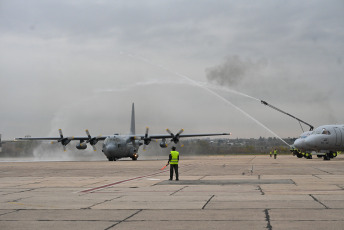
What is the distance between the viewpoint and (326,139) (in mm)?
47906

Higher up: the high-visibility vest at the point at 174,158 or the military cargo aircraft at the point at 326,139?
the military cargo aircraft at the point at 326,139

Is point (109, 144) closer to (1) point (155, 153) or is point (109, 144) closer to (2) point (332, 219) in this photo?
(1) point (155, 153)

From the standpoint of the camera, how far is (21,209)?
38.3 feet

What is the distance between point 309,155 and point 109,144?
983 inches

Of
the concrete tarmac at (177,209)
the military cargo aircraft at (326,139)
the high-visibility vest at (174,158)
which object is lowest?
the concrete tarmac at (177,209)

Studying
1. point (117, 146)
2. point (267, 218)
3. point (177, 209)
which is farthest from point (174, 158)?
point (117, 146)

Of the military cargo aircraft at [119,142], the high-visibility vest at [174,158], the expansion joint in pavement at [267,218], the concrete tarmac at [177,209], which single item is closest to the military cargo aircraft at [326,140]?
the military cargo aircraft at [119,142]

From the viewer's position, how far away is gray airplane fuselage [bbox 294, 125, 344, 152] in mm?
48031

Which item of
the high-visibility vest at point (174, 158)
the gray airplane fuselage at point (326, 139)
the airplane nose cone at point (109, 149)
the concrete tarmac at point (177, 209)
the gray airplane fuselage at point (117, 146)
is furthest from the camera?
the gray airplane fuselage at point (117, 146)

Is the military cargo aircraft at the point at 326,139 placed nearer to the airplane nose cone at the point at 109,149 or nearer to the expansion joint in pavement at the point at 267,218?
the airplane nose cone at the point at 109,149

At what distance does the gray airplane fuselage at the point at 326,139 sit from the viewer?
4803cm

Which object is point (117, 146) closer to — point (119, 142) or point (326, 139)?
point (119, 142)

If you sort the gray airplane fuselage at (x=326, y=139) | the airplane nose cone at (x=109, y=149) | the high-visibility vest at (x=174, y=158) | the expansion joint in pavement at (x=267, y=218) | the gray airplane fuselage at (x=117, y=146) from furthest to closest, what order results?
the gray airplane fuselage at (x=117, y=146)
the airplane nose cone at (x=109, y=149)
the gray airplane fuselage at (x=326, y=139)
the high-visibility vest at (x=174, y=158)
the expansion joint in pavement at (x=267, y=218)

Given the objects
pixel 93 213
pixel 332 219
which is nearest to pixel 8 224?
pixel 93 213
